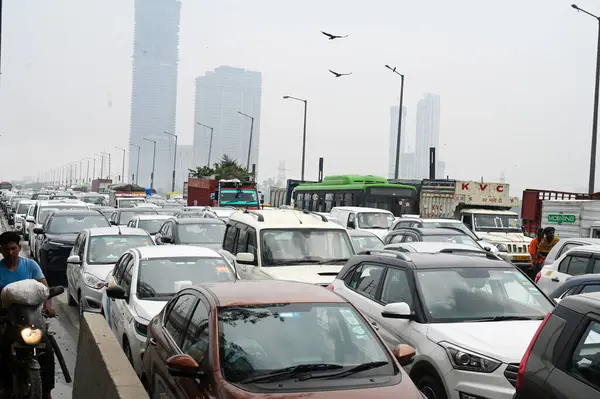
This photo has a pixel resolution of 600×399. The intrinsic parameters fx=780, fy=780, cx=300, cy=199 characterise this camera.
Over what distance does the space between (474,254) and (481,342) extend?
2735mm

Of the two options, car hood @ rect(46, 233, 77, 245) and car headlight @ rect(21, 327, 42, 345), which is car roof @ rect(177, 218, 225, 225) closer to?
car hood @ rect(46, 233, 77, 245)

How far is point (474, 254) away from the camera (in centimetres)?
902

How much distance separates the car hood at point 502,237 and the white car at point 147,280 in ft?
46.1

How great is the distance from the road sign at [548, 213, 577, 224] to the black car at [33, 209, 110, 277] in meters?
14.8

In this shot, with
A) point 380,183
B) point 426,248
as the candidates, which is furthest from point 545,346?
point 380,183

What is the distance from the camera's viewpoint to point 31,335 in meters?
6.33

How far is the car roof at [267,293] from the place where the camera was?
5.57 meters

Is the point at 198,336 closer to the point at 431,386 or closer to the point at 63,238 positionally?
the point at 431,386

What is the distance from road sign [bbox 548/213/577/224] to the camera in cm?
2527

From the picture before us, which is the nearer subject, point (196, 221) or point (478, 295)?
point (478, 295)

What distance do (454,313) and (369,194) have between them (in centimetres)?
2468

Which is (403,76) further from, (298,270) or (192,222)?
(298,270)

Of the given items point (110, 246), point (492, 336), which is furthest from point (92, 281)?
point (492, 336)

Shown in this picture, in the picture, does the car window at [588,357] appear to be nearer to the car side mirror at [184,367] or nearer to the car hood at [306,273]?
the car side mirror at [184,367]
